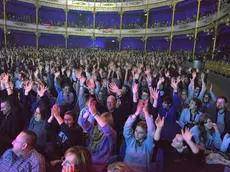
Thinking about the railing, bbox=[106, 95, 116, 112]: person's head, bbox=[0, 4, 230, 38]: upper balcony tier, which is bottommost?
bbox=[106, 95, 116, 112]: person's head

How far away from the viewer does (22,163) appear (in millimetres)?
2555

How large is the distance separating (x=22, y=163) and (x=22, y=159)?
0.04m

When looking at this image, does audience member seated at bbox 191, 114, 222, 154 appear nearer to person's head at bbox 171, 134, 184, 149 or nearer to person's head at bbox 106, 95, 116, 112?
person's head at bbox 171, 134, 184, 149

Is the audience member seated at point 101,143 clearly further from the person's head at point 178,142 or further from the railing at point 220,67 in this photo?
the railing at point 220,67

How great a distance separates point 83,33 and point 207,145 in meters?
32.4

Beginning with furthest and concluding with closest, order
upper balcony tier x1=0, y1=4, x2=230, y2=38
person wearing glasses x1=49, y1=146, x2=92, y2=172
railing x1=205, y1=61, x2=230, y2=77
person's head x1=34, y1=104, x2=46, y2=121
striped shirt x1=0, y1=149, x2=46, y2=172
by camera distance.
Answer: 1. upper balcony tier x1=0, y1=4, x2=230, y2=38
2. railing x1=205, y1=61, x2=230, y2=77
3. person's head x1=34, y1=104, x2=46, y2=121
4. striped shirt x1=0, y1=149, x2=46, y2=172
5. person wearing glasses x1=49, y1=146, x2=92, y2=172

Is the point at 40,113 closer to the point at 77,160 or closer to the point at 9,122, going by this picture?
the point at 9,122

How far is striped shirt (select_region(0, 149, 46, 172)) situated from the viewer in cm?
254

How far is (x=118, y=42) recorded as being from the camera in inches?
1441

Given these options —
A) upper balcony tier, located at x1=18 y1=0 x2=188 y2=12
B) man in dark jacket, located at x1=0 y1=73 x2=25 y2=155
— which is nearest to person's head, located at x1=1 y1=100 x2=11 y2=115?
man in dark jacket, located at x1=0 y1=73 x2=25 y2=155

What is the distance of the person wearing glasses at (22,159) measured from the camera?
2.55m

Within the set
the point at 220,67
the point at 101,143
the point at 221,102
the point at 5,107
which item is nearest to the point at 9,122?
the point at 5,107

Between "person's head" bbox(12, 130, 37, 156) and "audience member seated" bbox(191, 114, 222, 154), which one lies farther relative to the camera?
"audience member seated" bbox(191, 114, 222, 154)

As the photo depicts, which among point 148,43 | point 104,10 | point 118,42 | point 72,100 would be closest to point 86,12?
point 104,10
